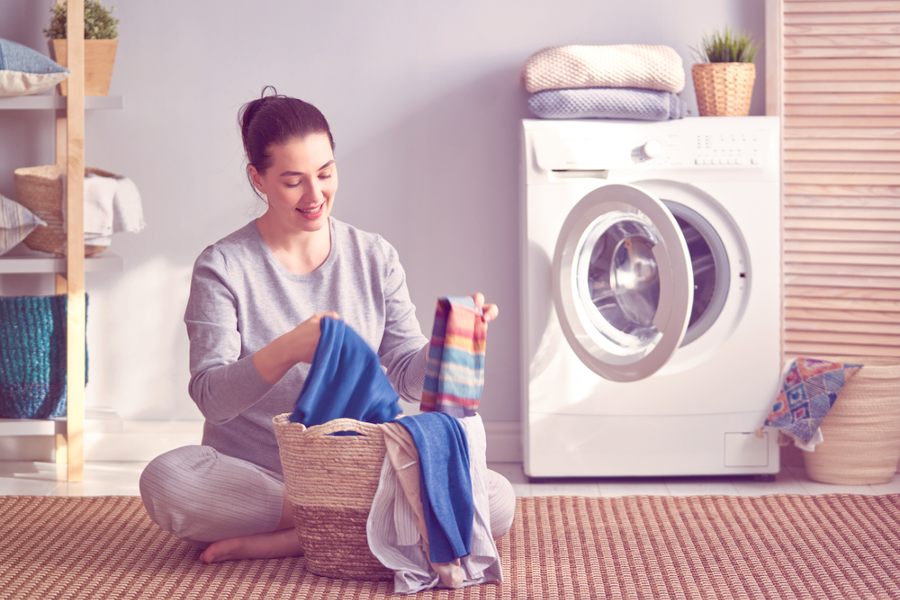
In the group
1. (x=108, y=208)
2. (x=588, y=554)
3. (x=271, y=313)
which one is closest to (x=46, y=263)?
(x=108, y=208)

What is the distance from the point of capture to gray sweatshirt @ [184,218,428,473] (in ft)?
6.80

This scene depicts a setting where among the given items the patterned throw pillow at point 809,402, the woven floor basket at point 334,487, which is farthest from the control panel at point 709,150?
the woven floor basket at point 334,487

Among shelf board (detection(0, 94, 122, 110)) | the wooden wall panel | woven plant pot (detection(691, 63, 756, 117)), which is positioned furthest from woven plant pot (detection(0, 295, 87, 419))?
the wooden wall panel

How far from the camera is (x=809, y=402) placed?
2805 millimetres

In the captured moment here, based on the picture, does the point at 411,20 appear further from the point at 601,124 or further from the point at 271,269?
the point at 271,269

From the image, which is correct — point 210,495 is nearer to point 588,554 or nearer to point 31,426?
point 588,554

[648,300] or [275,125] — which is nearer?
[275,125]

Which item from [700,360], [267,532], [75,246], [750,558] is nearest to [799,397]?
[700,360]

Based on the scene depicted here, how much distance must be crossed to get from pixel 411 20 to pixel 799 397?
1331 mm

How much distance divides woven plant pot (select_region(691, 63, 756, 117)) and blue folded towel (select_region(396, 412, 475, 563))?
1.34 metres

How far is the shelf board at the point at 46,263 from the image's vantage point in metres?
2.90

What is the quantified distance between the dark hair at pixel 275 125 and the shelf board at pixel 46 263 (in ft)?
3.26

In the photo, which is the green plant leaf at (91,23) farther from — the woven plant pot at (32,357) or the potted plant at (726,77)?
the potted plant at (726,77)

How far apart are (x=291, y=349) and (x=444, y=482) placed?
1.03 feet
